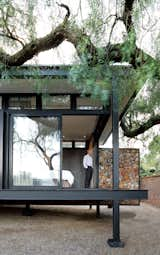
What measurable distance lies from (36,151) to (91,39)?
4738 millimetres

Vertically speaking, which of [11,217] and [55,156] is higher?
[55,156]

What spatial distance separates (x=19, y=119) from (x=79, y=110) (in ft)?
4.52

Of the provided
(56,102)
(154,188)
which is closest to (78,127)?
(56,102)

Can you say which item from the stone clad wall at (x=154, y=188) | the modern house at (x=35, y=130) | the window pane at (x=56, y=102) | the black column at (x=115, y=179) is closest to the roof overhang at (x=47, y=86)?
the modern house at (x=35, y=130)

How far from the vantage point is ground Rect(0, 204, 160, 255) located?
7.08 meters

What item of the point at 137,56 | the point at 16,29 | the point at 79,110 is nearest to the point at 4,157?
the point at 79,110

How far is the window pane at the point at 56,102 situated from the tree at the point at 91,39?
3598 millimetres

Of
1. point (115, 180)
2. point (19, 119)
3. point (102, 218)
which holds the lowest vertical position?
point (102, 218)

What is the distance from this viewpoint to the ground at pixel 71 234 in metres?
7.08

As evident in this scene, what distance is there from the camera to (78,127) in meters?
12.4

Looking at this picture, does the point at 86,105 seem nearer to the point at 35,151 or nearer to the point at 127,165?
the point at 35,151

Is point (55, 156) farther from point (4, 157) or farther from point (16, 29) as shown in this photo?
point (16, 29)

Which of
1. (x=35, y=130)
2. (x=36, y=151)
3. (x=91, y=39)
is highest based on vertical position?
(x=91, y=39)

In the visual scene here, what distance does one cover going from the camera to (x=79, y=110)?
912 centimetres
